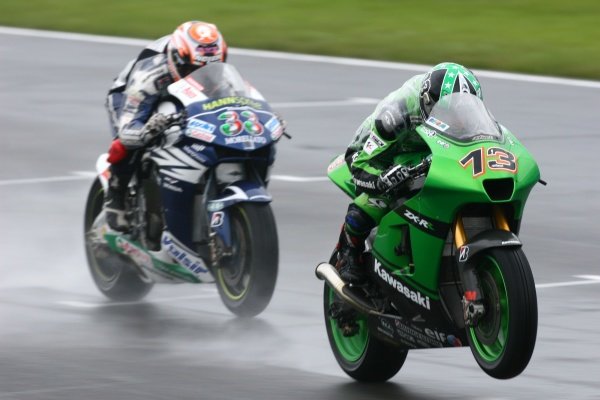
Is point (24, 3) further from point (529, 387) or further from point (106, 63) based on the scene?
point (529, 387)

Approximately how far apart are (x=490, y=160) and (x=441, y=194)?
0.29 m

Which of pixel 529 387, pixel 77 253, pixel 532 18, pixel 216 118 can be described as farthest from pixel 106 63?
pixel 529 387

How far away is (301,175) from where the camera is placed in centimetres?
1642

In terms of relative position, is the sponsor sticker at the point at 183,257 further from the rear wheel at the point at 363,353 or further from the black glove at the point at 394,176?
the black glove at the point at 394,176

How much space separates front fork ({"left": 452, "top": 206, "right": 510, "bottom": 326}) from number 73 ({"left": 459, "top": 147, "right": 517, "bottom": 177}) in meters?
0.23

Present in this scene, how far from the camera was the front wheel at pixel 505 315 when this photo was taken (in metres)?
7.53

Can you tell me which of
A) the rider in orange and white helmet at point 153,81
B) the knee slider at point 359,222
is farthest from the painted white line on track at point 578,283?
the knee slider at point 359,222

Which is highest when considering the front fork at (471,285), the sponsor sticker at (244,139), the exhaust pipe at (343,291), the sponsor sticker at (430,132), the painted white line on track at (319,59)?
the sponsor sticker at (430,132)

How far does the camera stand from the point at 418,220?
8188 millimetres

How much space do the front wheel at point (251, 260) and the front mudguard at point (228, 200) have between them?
0.13ft

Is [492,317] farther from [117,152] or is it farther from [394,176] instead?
[117,152]

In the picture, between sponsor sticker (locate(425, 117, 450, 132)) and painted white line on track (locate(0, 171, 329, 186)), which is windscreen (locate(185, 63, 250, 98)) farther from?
painted white line on track (locate(0, 171, 329, 186))

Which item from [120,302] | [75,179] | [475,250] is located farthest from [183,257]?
[75,179]

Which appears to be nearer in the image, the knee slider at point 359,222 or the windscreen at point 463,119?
the windscreen at point 463,119
